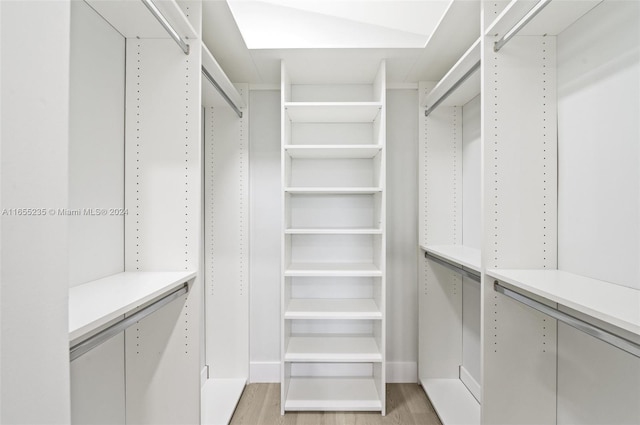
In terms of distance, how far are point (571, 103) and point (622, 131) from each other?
0.82 ft

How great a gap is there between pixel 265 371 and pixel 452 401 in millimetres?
1230

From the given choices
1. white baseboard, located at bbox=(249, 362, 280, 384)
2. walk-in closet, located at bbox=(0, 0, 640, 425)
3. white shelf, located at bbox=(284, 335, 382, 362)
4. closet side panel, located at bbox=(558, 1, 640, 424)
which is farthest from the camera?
white baseboard, located at bbox=(249, 362, 280, 384)

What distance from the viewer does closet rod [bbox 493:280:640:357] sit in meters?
0.77

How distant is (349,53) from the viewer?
1.83 meters

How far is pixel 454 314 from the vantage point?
225cm

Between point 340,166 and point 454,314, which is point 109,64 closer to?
point 340,166

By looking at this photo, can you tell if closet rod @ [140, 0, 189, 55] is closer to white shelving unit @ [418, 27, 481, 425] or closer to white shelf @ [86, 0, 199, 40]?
white shelf @ [86, 0, 199, 40]

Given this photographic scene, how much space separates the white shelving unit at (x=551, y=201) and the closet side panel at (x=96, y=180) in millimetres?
1423

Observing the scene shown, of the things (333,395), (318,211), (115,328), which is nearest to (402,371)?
(333,395)

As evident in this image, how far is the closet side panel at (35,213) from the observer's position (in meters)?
0.48

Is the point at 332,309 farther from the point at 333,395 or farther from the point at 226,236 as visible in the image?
the point at 226,236

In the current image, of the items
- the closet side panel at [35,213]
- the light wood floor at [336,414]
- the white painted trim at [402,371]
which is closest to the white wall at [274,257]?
the white painted trim at [402,371]

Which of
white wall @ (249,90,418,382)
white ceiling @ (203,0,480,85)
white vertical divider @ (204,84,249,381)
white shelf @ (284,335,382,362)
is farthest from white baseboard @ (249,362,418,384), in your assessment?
white ceiling @ (203,0,480,85)

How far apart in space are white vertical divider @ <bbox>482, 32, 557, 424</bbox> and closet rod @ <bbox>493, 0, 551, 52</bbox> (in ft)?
0.10
